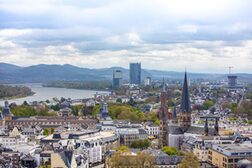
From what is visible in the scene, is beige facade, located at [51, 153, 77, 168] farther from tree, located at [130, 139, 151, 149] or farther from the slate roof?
tree, located at [130, 139, 151, 149]

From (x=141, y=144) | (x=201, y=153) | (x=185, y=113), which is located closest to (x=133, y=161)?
(x=201, y=153)

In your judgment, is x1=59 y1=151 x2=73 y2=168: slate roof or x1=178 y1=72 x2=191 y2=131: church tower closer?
x1=59 y1=151 x2=73 y2=168: slate roof

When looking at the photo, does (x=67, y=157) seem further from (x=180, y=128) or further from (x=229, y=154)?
(x=180, y=128)

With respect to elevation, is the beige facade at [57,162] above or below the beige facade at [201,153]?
above

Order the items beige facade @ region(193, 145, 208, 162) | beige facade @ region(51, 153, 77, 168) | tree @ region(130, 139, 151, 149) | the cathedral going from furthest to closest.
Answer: the cathedral, tree @ region(130, 139, 151, 149), beige facade @ region(193, 145, 208, 162), beige facade @ region(51, 153, 77, 168)

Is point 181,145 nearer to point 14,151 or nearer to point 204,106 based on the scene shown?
point 14,151

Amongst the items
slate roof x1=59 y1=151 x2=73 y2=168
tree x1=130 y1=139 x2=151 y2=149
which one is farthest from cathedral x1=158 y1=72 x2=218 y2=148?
slate roof x1=59 y1=151 x2=73 y2=168

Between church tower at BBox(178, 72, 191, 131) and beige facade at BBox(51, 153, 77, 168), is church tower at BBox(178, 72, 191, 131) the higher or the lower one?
the higher one

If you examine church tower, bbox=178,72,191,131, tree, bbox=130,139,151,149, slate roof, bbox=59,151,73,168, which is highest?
church tower, bbox=178,72,191,131

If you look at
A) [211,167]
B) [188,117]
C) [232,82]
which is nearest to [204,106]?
[188,117]

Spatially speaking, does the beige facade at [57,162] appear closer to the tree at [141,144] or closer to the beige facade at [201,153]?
the beige facade at [201,153]

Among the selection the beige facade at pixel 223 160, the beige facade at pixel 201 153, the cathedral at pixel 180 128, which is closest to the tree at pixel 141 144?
the cathedral at pixel 180 128
